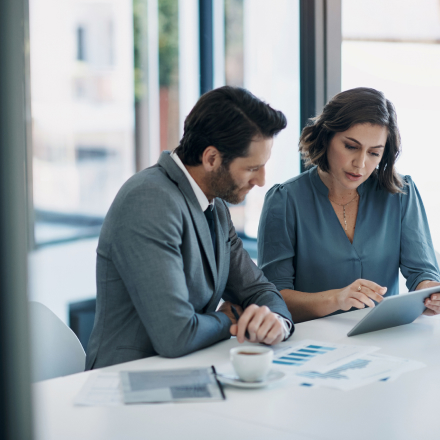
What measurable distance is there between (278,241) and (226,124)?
63 cm

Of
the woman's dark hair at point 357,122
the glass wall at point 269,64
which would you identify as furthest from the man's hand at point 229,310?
the glass wall at point 269,64

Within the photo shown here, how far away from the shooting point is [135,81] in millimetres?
4566

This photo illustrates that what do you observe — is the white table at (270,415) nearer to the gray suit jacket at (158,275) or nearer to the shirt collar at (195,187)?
the gray suit jacket at (158,275)

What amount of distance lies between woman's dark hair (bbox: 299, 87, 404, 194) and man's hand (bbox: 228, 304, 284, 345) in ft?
2.97

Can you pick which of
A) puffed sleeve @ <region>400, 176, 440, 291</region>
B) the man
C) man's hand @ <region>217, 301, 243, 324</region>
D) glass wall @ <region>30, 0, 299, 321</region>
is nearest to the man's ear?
the man

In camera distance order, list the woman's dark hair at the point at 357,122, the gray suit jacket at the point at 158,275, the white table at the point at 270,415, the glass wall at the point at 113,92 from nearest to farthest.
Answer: the white table at the point at 270,415, the gray suit jacket at the point at 158,275, the woman's dark hair at the point at 357,122, the glass wall at the point at 113,92

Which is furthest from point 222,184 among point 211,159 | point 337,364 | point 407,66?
point 407,66

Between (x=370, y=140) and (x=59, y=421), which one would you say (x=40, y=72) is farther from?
(x=59, y=421)

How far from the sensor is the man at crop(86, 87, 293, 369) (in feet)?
4.46

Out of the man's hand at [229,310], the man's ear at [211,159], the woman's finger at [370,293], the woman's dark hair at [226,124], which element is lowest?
the man's hand at [229,310]

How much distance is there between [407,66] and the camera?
3074mm

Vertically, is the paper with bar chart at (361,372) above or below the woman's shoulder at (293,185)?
below

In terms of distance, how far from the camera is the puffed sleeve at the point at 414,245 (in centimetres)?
210

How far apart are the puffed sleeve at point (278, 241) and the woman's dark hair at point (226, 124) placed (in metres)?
0.51
